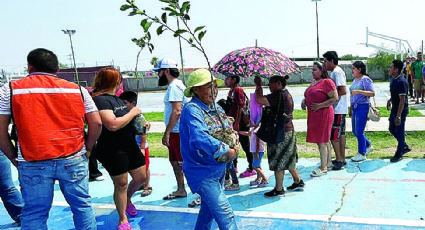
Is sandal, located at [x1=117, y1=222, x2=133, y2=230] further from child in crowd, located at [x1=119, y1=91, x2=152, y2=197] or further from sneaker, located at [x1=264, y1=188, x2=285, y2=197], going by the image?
sneaker, located at [x1=264, y1=188, x2=285, y2=197]

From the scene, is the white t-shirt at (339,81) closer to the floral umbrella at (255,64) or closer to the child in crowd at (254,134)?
the floral umbrella at (255,64)

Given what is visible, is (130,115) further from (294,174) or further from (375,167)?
(375,167)

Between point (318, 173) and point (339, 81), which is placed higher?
point (339, 81)

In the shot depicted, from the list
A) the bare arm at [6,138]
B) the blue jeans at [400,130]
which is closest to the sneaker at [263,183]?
Result: the blue jeans at [400,130]

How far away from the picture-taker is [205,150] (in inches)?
114

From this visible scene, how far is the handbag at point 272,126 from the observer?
14.8ft

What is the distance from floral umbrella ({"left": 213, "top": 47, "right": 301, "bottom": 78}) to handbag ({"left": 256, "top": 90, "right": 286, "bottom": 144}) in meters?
0.42

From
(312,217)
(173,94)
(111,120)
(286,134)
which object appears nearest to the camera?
(111,120)

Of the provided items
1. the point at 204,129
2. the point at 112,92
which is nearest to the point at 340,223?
the point at 204,129

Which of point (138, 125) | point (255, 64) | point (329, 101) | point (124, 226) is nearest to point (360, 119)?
point (329, 101)

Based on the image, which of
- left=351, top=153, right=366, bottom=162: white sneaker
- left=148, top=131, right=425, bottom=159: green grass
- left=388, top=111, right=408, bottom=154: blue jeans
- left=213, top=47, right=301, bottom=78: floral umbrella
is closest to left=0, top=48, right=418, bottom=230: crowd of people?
left=213, top=47, right=301, bottom=78: floral umbrella

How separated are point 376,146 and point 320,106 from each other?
9.17 ft

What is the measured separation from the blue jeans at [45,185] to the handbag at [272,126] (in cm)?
231

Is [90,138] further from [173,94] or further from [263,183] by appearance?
[263,183]
